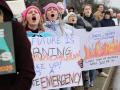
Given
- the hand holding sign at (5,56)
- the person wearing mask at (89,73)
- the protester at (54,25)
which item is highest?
the hand holding sign at (5,56)

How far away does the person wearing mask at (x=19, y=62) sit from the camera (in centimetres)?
237

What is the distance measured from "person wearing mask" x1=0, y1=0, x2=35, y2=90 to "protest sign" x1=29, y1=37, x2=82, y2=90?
145 inches

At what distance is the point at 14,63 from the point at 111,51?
253 inches

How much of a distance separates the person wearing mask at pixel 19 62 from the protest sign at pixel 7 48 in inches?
0.9

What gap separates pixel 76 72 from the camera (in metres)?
6.82

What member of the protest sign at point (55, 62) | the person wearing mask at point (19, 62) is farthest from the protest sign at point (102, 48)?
the person wearing mask at point (19, 62)

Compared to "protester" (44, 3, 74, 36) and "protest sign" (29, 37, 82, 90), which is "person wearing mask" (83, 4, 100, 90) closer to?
"protest sign" (29, 37, 82, 90)

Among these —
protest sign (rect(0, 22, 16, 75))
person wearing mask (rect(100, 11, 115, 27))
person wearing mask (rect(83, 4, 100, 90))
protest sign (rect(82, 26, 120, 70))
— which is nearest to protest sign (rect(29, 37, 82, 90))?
protest sign (rect(82, 26, 120, 70))

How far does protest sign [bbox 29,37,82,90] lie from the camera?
6.21m

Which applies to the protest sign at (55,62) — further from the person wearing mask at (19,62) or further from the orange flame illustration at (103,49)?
the person wearing mask at (19,62)

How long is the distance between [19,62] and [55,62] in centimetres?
409

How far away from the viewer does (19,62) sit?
242cm

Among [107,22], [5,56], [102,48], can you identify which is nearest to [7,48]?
[5,56]

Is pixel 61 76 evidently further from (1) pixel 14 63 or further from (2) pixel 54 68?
(1) pixel 14 63
